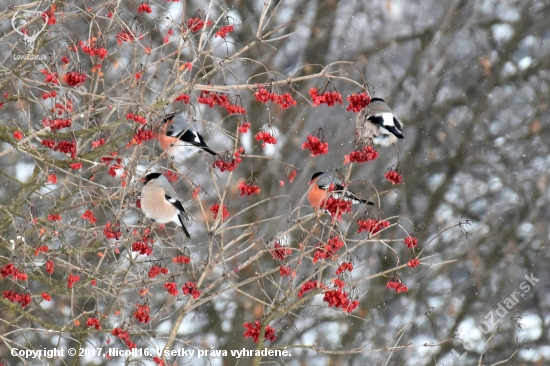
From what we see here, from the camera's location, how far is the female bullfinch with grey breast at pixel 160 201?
4605 mm

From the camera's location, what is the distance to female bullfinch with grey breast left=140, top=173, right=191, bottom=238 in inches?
181

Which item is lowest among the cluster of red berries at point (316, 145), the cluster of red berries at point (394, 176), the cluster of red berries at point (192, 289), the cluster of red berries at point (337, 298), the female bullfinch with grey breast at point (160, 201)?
the cluster of red berries at point (337, 298)

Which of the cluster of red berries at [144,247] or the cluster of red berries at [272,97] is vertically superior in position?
the cluster of red berries at [272,97]

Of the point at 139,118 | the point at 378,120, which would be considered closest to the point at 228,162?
the point at 139,118

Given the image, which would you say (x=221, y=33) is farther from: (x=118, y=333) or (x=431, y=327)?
(x=431, y=327)

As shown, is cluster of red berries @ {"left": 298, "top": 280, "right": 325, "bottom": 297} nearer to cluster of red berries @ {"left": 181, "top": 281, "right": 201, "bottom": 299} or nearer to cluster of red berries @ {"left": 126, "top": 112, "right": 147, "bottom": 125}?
cluster of red berries @ {"left": 181, "top": 281, "right": 201, "bottom": 299}

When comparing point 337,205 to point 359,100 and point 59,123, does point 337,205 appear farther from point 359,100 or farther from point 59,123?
point 59,123

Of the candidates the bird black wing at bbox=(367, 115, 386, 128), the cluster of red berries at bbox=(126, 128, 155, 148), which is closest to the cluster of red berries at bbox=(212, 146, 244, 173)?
the cluster of red berries at bbox=(126, 128, 155, 148)

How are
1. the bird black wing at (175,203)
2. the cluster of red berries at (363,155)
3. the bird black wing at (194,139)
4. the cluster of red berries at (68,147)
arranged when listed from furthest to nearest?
1. the bird black wing at (175,203)
2. the bird black wing at (194,139)
3. the cluster of red berries at (68,147)
4. the cluster of red berries at (363,155)

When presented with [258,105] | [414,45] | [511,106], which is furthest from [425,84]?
[258,105]

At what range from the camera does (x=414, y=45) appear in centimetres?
999

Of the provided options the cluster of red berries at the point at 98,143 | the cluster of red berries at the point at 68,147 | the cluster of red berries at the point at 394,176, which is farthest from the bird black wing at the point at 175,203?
the cluster of red berries at the point at 394,176

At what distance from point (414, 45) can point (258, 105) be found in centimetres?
205

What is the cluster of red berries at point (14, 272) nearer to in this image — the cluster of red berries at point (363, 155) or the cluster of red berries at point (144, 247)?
the cluster of red berries at point (144, 247)
